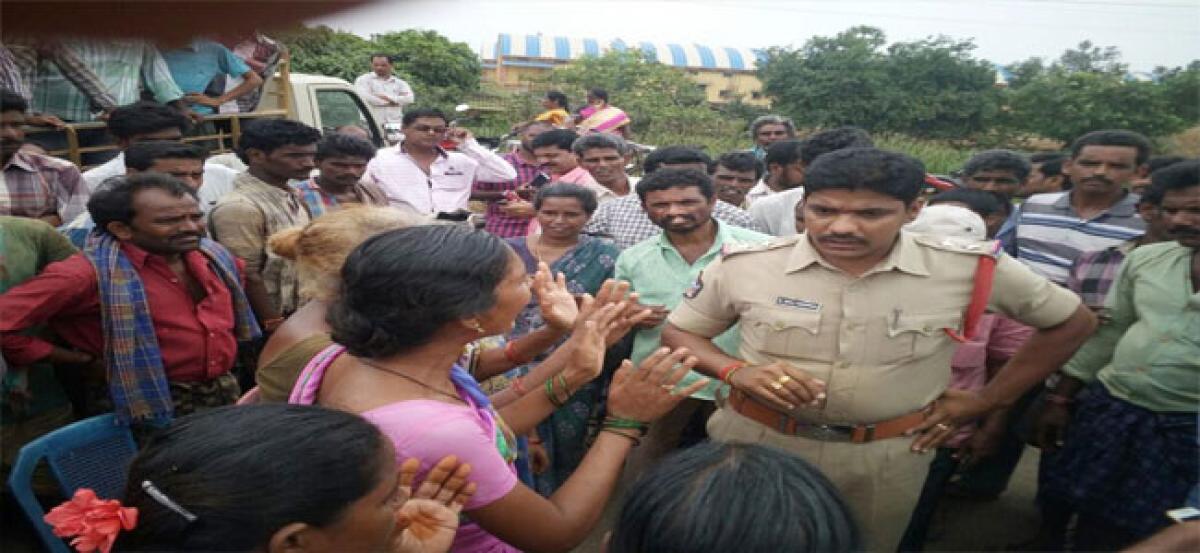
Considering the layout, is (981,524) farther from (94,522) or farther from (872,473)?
(94,522)

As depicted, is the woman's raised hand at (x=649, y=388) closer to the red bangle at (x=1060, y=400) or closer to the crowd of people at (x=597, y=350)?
the crowd of people at (x=597, y=350)

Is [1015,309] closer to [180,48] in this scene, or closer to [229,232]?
[180,48]

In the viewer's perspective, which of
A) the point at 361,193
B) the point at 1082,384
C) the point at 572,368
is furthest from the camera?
the point at 361,193

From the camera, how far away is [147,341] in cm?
250

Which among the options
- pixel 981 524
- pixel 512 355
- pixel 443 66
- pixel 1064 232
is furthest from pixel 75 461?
pixel 443 66

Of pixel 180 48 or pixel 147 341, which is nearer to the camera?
pixel 180 48

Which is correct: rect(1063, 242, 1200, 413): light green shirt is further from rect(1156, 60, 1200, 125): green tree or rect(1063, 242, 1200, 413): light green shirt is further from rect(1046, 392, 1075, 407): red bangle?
rect(1156, 60, 1200, 125): green tree

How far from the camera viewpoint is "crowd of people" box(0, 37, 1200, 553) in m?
1.18

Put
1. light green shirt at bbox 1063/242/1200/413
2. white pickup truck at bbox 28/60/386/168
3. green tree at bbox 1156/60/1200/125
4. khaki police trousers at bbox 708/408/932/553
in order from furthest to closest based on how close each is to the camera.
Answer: green tree at bbox 1156/60/1200/125 < white pickup truck at bbox 28/60/386/168 < light green shirt at bbox 1063/242/1200/413 < khaki police trousers at bbox 708/408/932/553

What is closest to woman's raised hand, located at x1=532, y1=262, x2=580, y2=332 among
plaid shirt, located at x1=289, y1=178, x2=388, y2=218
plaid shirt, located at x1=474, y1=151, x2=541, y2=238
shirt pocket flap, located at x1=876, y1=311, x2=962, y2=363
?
shirt pocket flap, located at x1=876, y1=311, x2=962, y2=363

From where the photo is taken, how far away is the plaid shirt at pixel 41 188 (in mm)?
3420

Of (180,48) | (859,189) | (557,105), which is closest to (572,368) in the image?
(859,189)

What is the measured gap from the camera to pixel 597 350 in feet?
6.33

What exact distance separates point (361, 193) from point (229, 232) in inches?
36.2
